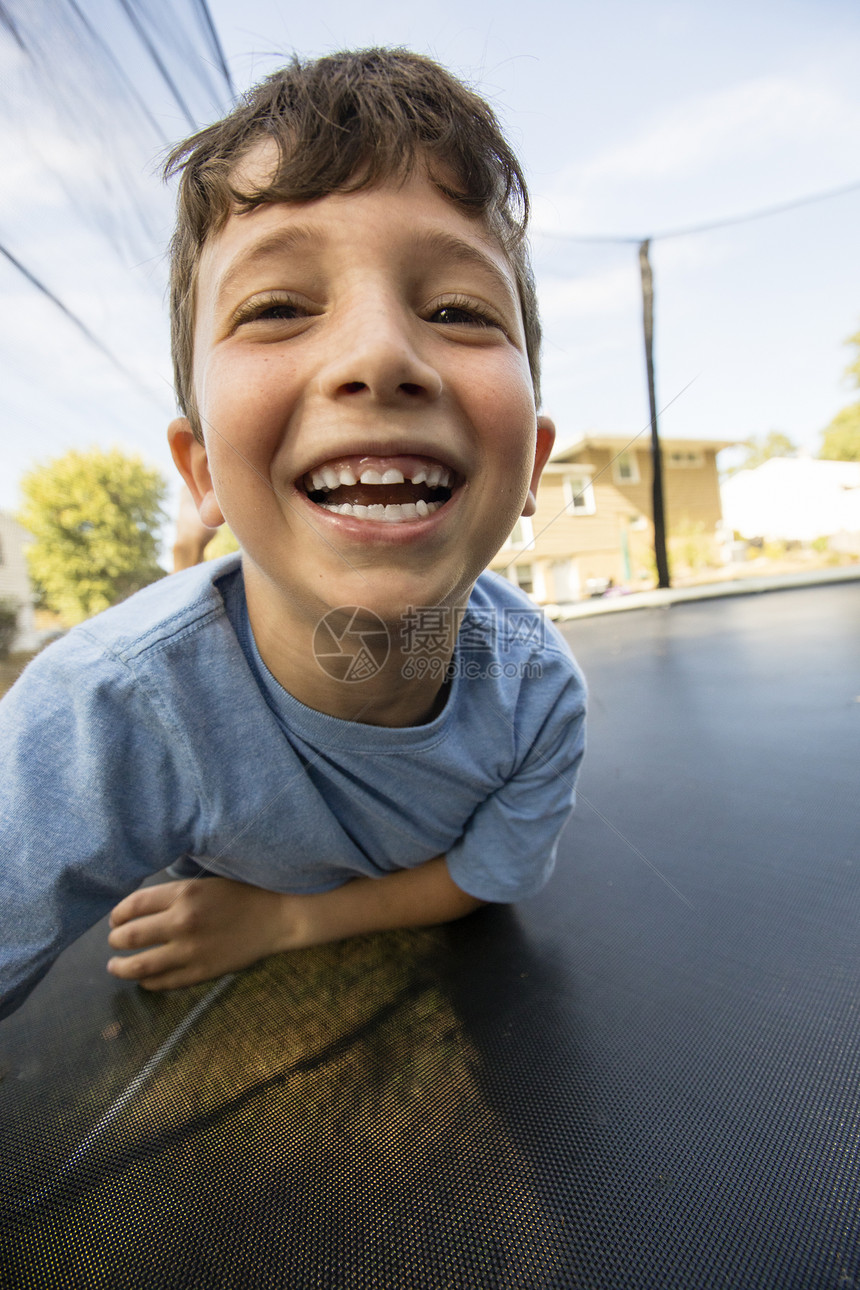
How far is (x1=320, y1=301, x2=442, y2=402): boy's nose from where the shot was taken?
0.92 feet

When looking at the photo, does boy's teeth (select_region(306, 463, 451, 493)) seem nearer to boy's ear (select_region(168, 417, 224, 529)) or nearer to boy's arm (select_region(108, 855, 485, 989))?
boy's ear (select_region(168, 417, 224, 529))

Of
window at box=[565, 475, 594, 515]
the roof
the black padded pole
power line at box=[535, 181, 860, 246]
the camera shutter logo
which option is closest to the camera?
the camera shutter logo

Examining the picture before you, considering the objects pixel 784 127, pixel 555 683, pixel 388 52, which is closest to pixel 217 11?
pixel 388 52

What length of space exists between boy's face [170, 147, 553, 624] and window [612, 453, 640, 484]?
3978mm

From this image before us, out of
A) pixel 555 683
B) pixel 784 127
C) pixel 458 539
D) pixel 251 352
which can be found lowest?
pixel 555 683

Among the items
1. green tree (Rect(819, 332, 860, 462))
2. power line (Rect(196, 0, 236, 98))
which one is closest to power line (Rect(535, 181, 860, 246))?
power line (Rect(196, 0, 236, 98))

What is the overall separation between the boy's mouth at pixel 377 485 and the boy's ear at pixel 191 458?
0.17 metres

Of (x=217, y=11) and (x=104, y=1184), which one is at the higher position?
(x=217, y=11)

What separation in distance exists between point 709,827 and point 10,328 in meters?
1.05

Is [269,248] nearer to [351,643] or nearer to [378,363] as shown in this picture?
[378,363]

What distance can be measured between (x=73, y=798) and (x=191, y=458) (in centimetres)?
26

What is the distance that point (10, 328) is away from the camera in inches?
32.1

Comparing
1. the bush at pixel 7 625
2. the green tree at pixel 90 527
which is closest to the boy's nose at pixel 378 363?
the bush at pixel 7 625

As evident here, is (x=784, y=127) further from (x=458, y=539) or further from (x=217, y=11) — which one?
(x=458, y=539)
